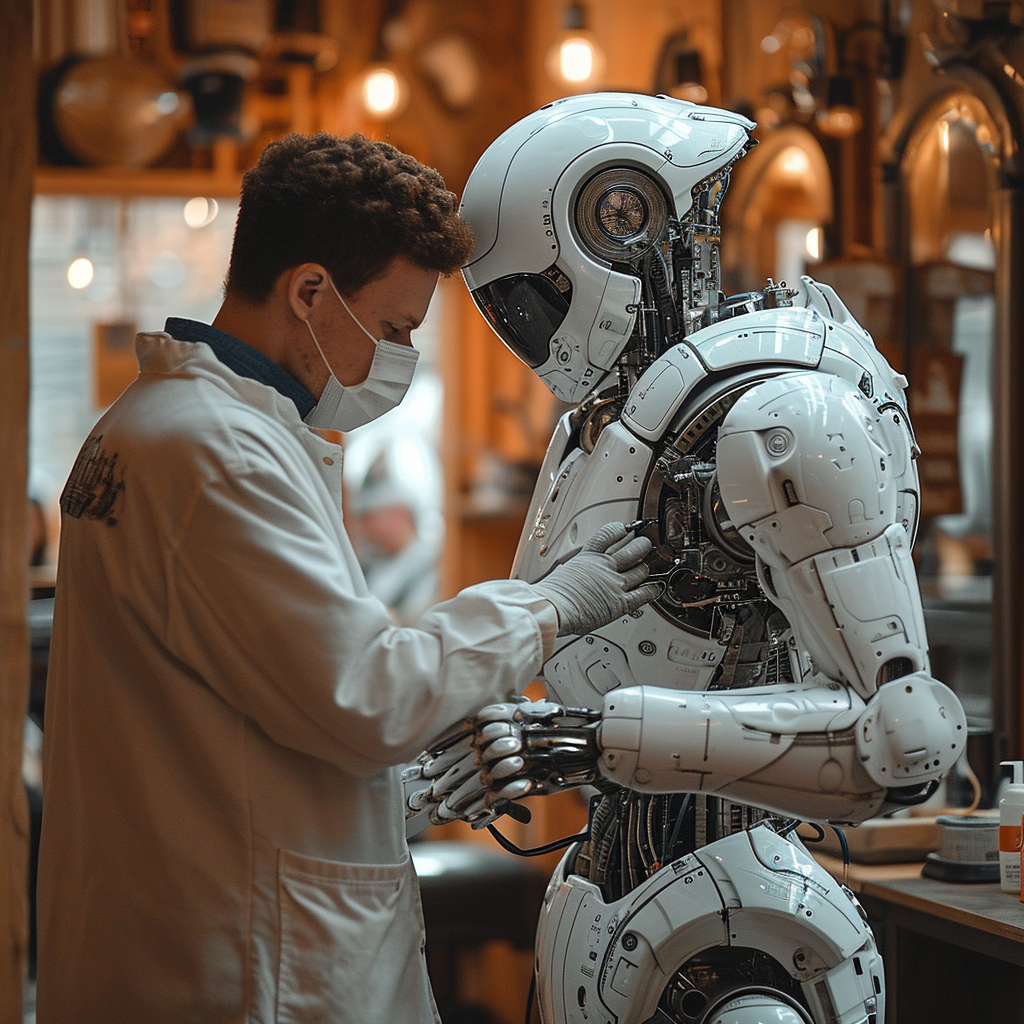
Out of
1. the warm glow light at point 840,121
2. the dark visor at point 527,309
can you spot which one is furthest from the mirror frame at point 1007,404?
the dark visor at point 527,309

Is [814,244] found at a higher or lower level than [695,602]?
higher

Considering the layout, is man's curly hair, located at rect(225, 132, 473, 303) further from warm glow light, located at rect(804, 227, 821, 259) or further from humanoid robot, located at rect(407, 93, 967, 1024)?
warm glow light, located at rect(804, 227, 821, 259)

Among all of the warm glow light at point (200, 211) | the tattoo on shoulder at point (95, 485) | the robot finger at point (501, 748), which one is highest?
the warm glow light at point (200, 211)

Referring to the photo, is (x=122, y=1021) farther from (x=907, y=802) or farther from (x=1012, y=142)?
(x=1012, y=142)

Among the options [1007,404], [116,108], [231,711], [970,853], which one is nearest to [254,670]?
[231,711]

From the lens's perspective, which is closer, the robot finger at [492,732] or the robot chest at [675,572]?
the robot finger at [492,732]

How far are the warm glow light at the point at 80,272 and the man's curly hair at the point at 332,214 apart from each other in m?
4.77

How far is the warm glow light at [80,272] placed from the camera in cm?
592

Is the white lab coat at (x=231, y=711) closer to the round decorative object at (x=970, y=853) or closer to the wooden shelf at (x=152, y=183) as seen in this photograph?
the round decorative object at (x=970, y=853)

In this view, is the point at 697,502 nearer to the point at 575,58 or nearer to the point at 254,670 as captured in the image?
the point at 254,670

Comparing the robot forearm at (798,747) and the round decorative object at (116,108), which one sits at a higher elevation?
the round decorative object at (116,108)

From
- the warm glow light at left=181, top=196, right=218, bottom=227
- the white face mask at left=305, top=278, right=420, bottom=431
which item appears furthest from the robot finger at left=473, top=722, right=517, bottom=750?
the warm glow light at left=181, top=196, right=218, bottom=227

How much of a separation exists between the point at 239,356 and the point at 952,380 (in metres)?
2.34

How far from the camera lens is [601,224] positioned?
1.65 meters
